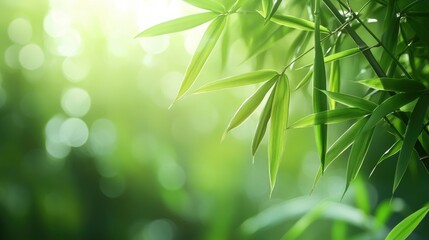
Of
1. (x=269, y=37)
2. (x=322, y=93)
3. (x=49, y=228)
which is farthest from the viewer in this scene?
(x=49, y=228)

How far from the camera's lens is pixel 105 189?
11.7 ft

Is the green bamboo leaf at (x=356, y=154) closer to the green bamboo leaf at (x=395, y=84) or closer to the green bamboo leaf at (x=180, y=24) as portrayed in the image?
the green bamboo leaf at (x=395, y=84)

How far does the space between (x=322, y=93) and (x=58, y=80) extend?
284 cm

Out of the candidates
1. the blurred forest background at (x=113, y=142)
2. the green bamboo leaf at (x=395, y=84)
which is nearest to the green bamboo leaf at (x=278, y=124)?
the green bamboo leaf at (x=395, y=84)

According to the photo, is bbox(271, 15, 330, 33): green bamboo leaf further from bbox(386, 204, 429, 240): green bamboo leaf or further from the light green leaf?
bbox(386, 204, 429, 240): green bamboo leaf

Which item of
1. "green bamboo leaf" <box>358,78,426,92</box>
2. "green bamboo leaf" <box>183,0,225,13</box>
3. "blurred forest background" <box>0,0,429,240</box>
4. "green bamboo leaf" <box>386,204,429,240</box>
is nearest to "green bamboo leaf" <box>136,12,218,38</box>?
"green bamboo leaf" <box>183,0,225,13</box>

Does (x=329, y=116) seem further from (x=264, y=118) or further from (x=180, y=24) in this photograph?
(x=180, y=24)

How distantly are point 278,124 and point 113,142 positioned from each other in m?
2.66

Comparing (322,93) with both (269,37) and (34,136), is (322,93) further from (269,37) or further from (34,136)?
(34,136)

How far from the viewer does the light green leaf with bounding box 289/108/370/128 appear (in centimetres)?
72

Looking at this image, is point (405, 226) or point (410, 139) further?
point (405, 226)

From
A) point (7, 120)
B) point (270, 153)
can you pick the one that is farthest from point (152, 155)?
point (270, 153)

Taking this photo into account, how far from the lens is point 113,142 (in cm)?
338

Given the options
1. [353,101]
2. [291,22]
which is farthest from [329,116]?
[291,22]
